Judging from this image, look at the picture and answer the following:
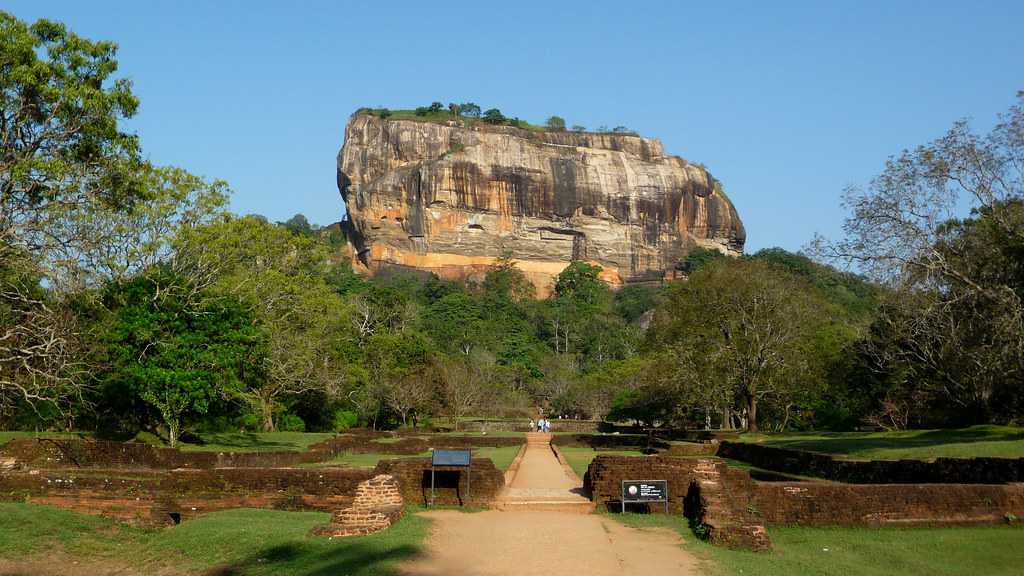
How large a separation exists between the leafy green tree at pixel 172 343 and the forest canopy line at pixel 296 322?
0.22 feet

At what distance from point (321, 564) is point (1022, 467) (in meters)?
12.0

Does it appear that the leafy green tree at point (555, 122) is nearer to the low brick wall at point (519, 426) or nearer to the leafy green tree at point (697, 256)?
the leafy green tree at point (697, 256)

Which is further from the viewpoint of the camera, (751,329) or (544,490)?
(751,329)

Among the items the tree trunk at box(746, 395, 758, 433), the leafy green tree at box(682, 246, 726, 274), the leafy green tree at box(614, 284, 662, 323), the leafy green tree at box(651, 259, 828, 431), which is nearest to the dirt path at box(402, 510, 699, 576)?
the leafy green tree at box(651, 259, 828, 431)

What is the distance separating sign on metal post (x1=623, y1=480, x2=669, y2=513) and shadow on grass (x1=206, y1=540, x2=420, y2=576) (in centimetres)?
433

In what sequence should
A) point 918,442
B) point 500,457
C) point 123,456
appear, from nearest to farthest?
point 123,456, point 918,442, point 500,457

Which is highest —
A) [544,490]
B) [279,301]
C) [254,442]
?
[279,301]

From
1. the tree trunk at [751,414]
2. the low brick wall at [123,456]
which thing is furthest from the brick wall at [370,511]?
the tree trunk at [751,414]

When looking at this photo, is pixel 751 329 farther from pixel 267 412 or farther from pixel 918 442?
pixel 267 412

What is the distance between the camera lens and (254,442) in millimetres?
31500

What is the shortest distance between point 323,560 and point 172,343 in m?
17.8

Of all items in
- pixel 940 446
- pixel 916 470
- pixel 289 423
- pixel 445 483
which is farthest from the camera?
pixel 289 423

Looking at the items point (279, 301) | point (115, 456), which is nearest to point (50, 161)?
point (115, 456)

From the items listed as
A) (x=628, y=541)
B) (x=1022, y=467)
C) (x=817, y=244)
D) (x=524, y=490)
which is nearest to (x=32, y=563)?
(x=628, y=541)
